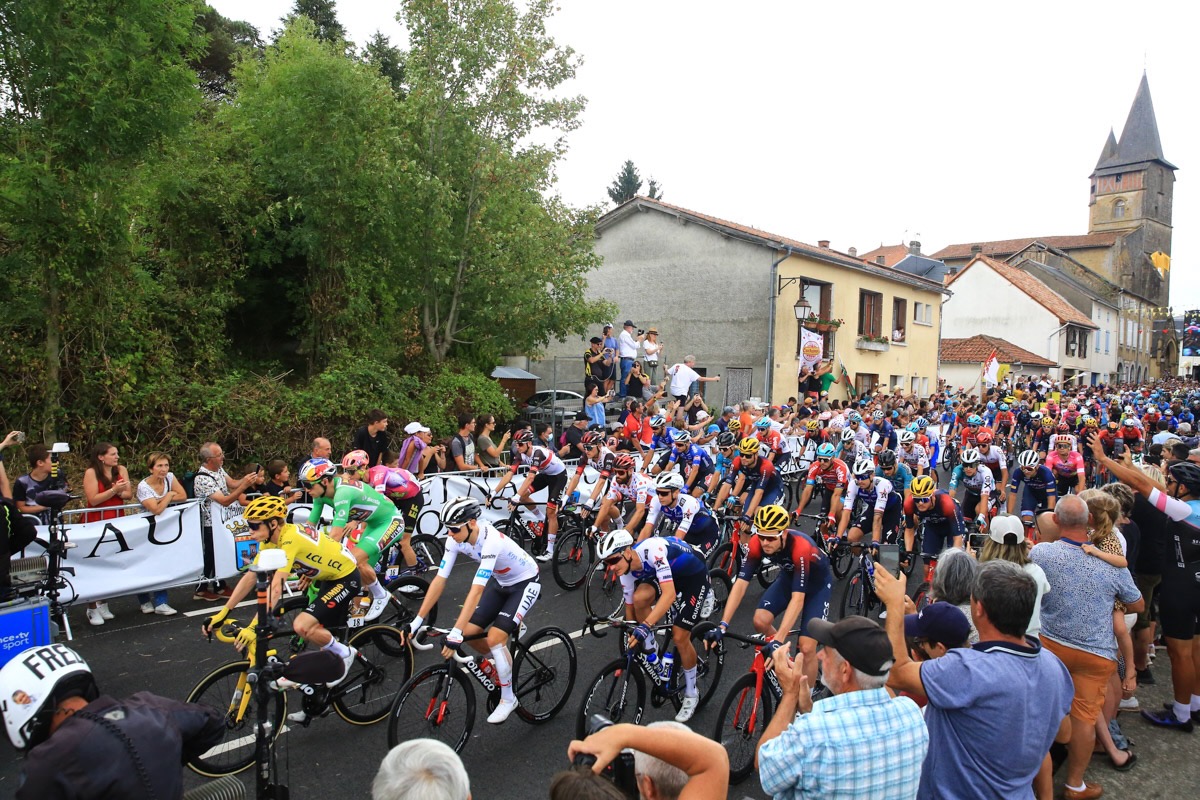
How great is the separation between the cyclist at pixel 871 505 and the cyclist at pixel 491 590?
485 centimetres

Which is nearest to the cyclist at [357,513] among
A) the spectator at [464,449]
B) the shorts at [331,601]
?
the shorts at [331,601]

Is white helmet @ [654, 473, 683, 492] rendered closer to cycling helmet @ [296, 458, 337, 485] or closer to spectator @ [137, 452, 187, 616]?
cycling helmet @ [296, 458, 337, 485]

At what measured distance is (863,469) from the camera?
917 centimetres

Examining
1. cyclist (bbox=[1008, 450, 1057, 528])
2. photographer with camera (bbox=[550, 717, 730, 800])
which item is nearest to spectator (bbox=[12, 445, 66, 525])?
photographer with camera (bbox=[550, 717, 730, 800])

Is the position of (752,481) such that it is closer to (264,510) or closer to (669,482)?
(669,482)

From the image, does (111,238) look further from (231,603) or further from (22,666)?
(22,666)

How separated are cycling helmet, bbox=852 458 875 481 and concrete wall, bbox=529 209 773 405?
1601 centimetres

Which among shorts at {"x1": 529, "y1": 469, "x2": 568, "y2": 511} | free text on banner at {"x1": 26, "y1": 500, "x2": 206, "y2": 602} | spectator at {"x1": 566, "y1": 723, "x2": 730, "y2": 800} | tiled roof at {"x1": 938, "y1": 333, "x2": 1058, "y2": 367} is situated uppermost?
tiled roof at {"x1": 938, "y1": 333, "x2": 1058, "y2": 367}

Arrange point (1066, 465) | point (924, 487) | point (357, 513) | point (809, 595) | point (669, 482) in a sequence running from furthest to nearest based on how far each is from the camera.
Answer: point (1066, 465) → point (924, 487) → point (669, 482) → point (357, 513) → point (809, 595)

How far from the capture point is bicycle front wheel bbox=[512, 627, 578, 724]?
18.8ft

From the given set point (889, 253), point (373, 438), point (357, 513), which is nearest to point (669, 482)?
point (357, 513)

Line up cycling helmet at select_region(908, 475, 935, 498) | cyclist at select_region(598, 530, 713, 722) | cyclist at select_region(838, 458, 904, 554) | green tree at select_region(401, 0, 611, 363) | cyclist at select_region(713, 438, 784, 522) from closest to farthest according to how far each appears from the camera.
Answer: cyclist at select_region(598, 530, 713, 722) → cycling helmet at select_region(908, 475, 935, 498) → cyclist at select_region(838, 458, 904, 554) → cyclist at select_region(713, 438, 784, 522) → green tree at select_region(401, 0, 611, 363)

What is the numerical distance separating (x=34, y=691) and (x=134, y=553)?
21.2 feet

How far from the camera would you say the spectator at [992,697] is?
9.78 ft
